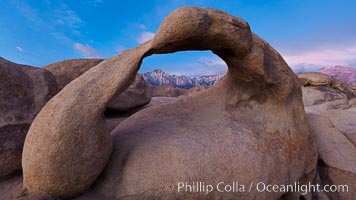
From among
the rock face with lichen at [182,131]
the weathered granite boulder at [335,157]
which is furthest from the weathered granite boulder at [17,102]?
the weathered granite boulder at [335,157]

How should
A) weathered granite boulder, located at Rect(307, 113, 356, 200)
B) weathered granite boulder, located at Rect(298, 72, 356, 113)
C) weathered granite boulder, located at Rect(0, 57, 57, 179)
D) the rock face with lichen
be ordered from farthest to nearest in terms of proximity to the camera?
weathered granite boulder, located at Rect(298, 72, 356, 113)
weathered granite boulder, located at Rect(307, 113, 356, 200)
weathered granite boulder, located at Rect(0, 57, 57, 179)
the rock face with lichen

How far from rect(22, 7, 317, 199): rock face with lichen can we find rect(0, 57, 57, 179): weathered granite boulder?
0.35 metres

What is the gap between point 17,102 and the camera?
2.05m

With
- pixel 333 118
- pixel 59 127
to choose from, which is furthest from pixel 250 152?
pixel 333 118

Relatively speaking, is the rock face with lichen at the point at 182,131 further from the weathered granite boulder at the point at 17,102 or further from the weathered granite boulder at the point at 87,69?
the weathered granite boulder at the point at 87,69

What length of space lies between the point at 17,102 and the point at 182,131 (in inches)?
58.5

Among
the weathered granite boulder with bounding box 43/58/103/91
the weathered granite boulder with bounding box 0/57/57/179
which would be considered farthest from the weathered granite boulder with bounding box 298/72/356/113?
the weathered granite boulder with bounding box 0/57/57/179

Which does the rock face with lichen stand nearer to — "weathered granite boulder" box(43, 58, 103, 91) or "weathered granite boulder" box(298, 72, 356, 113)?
"weathered granite boulder" box(43, 58, 103, 91)

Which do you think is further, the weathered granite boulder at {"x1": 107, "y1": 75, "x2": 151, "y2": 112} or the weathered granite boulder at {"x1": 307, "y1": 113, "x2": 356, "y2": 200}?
the weathered granite boulder at {"x1": 107, "y1": 75, "x2": 151, "y2": 112}

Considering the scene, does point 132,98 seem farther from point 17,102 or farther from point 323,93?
point 323,93

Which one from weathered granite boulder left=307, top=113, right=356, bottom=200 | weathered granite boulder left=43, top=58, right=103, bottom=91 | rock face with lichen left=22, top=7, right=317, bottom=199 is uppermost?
weathered granite boulder left=43, top=58, right=103, bottom=91

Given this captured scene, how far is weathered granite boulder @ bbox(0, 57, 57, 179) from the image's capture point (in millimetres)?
1880

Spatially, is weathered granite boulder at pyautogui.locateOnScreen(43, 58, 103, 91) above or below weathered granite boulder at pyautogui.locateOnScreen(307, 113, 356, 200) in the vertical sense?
above

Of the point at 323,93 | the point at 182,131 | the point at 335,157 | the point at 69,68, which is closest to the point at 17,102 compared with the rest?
the point at 69,68
